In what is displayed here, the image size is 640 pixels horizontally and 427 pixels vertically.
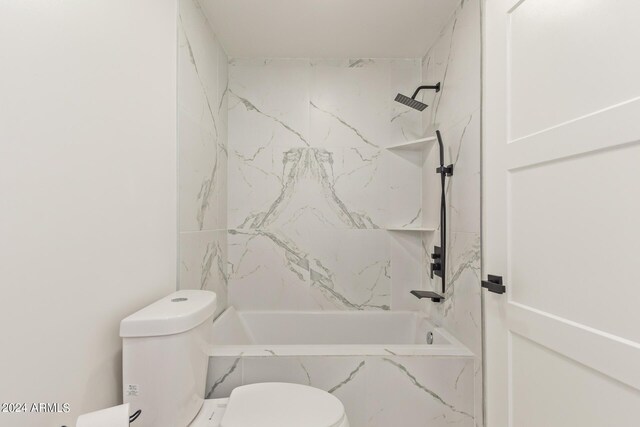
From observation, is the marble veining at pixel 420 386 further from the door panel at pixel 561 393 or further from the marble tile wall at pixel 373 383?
the door panel at pixel 561 393

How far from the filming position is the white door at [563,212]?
0.82 metres

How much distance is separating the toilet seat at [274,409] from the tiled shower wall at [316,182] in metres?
1.11

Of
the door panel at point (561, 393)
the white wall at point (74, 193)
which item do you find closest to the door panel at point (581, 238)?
the door panel at point (561, 393)

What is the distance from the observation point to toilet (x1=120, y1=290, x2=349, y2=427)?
3.53 feet

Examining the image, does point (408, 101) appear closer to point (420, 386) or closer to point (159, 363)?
point (420, 386)

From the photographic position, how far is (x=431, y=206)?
2.28 m

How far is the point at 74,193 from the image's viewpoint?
0.96 metres

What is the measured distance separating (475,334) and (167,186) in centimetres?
148

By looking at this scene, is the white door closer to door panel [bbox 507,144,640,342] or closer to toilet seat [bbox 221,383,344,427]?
door panel [bbox 507,144,640,342]

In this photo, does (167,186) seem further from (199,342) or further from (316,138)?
(316,138)

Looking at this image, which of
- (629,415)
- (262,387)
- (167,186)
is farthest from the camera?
(167,186)

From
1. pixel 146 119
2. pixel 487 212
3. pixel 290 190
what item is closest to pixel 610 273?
pixel 487 212

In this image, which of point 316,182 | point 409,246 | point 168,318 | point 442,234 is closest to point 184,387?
point 168,318

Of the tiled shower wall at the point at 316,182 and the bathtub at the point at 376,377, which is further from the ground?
the tiled shower wall at the point at 316,182
